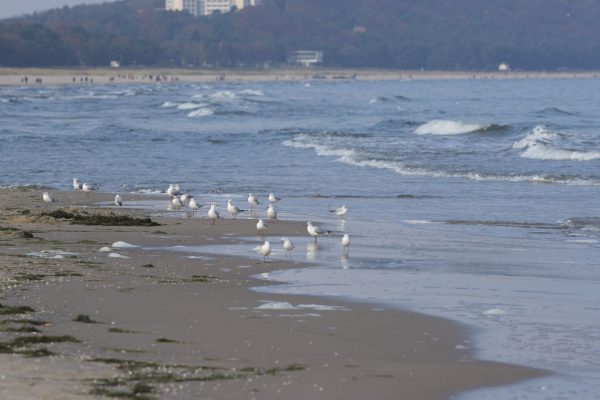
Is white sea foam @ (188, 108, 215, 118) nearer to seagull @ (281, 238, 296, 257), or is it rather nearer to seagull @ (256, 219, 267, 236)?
seagull @ (256, 219, 267, 236)

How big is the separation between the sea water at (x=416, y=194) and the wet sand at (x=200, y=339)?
0.42 m

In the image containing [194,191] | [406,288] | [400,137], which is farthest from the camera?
[400,137]

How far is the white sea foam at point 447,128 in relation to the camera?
141 feet

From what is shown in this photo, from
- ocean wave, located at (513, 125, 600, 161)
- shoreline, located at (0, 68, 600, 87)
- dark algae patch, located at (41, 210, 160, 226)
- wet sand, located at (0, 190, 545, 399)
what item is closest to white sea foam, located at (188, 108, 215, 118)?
ocean wave, located at (513, 125, 600, 161)

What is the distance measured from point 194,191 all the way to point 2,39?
129914 millimetres

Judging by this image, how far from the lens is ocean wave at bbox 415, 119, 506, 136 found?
4284cm

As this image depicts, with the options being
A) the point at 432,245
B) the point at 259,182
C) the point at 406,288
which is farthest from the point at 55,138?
the point at 406,288

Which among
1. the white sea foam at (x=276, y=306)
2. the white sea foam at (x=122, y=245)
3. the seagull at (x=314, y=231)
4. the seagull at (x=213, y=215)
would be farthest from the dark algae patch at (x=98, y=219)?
the white sea foam at (x=276, y=306)

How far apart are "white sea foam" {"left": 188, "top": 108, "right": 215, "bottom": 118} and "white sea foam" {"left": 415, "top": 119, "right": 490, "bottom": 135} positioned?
12.0m

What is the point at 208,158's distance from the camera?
3006 cm

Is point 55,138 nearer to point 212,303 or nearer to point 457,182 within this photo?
point 457,182

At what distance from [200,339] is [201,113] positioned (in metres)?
46.3

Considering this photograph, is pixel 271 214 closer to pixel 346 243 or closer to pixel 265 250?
pixel 346 243

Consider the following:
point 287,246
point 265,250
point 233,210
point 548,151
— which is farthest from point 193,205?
point 548,151
